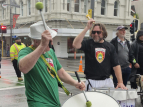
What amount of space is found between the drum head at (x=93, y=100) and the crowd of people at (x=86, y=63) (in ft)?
0.50

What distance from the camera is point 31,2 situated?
34219 millimetres

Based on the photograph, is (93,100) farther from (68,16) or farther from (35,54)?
(68,16)

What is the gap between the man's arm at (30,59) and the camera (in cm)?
234

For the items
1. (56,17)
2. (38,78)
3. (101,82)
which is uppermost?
(56,17)

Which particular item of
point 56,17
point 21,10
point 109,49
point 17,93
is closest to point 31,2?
point 21,10

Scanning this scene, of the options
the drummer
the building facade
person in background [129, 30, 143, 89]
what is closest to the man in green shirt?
the drummer

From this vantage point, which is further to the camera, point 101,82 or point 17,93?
point 17,93

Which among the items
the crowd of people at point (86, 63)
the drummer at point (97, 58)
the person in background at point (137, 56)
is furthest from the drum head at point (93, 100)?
the person in background at point (137, 56)

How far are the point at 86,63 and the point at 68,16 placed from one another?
26.8m

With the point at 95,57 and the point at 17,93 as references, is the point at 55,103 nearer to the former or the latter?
the point at 95,57

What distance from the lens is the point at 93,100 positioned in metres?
2.81

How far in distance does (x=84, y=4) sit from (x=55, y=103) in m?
30.9

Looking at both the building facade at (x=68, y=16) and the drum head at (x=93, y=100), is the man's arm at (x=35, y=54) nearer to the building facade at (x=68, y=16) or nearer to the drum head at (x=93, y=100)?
the drum head at (x=93, y=100)

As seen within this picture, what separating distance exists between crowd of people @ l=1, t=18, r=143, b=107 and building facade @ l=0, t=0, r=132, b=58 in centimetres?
2275
